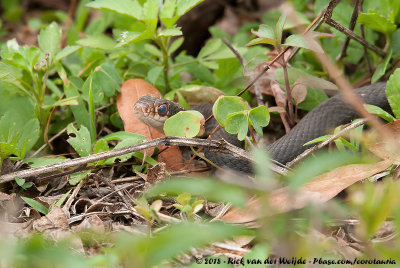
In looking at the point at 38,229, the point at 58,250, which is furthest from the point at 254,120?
the point at 58,250

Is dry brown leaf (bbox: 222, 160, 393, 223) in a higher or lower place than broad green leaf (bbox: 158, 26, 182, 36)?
lower

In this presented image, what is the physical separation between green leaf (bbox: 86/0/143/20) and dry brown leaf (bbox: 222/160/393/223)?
6.50ft

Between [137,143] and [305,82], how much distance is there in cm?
154

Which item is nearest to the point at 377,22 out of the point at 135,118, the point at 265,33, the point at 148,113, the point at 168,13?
the point at 265,33

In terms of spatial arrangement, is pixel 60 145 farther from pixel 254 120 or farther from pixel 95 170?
pixel 254 120

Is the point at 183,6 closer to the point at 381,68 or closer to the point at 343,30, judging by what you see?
the point at 343,30

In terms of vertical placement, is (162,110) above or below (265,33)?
below

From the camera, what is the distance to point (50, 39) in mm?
4766

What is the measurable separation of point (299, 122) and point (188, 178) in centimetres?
124

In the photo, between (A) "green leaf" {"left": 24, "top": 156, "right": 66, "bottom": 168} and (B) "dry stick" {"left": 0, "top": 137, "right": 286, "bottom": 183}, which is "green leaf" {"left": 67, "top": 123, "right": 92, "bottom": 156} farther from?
(B) "dry stick" {"left": 0, "top": 137, "right": 286, "bottom": 183}

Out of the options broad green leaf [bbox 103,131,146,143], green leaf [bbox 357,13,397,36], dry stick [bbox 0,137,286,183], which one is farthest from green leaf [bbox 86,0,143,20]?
green leaf [bbox 357,13,397,36]

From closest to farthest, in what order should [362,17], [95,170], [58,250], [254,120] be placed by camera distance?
[58,250]
[254,120]
[95,170]
[362,17]

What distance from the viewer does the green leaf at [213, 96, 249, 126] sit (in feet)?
12.1

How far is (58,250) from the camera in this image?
2.16 metres
